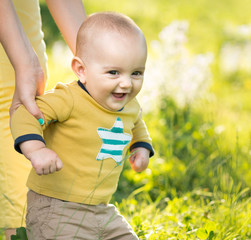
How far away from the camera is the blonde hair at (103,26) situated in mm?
1786

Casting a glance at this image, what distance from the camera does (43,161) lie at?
1587mm

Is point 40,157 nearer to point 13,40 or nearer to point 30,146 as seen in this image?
point 30,146

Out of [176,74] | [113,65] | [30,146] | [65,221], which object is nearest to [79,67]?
[113,65]

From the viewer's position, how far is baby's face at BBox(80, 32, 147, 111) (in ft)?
5.77

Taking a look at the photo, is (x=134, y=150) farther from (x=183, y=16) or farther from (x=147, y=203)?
(x=183, y=16)

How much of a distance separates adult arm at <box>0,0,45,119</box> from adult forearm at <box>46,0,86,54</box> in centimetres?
40

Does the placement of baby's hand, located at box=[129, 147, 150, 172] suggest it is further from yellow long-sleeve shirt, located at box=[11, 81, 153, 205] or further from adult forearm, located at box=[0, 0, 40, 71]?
adult forearm, located at box=[0, 0, 40, 71]

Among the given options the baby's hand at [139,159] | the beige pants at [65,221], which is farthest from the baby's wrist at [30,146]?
the baby's hand at [139,159]

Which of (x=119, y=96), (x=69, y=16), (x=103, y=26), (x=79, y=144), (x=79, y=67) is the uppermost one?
(x=69, y=16)

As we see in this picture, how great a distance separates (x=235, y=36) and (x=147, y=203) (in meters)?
4.34

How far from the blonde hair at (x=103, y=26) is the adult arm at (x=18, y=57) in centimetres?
21

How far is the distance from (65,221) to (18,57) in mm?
718

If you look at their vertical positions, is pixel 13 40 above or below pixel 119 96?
above

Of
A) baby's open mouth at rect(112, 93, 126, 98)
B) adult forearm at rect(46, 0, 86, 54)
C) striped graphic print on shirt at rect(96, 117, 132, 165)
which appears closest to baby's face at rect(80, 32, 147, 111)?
baby's open mouth at rect(112, 93, 126, 98)
